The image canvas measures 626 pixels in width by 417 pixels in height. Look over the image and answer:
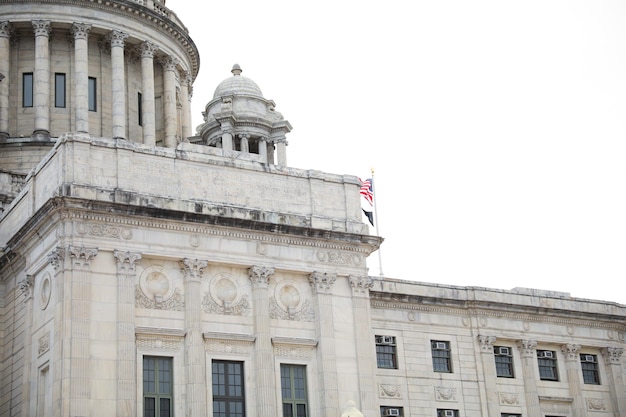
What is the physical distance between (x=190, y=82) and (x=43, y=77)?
1159 centimetres

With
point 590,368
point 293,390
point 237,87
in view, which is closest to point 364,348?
point 293,390

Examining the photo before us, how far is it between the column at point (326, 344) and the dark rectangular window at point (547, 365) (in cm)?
1581

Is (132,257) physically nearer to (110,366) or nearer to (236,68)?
(110,366)

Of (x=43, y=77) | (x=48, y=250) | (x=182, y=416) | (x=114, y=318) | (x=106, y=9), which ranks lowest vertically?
(x=182, y=416)

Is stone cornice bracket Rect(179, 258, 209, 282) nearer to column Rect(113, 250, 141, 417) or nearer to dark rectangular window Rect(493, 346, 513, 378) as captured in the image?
column Rect(113, 250, 141, 417)

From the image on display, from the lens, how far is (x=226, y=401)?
39.5 m

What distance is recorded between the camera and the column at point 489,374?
5088cm

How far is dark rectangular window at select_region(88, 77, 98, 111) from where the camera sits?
59188mm

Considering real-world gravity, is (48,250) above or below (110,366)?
above

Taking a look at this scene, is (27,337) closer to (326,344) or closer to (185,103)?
(326,344)

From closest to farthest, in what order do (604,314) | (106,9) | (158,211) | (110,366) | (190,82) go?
(110,366) < (158,211) < (604,314) < (106,9) < (190,82)

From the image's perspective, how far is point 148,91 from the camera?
60500mm

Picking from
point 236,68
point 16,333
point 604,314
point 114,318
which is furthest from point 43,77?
point 604,314

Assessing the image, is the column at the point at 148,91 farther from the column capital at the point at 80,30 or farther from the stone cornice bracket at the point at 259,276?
the stone cornice bracket at the point at 259,276
